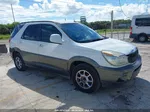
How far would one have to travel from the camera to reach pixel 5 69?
669 cm

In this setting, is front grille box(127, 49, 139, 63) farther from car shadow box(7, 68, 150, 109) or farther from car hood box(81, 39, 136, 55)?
car shadow box(7, 68, 150, 109)

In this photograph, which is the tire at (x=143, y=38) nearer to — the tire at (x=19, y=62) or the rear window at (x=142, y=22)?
the rear window at (x=142, y=22)

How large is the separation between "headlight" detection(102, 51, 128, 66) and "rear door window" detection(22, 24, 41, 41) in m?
2.27

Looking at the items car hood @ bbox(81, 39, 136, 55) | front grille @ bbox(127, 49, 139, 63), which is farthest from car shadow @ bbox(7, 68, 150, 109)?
car hood @ bbox(81, 39, 136, 55)

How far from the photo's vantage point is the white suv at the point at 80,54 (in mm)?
3664

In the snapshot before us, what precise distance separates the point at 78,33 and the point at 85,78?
1.28 metres

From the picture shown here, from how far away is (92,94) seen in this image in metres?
4.04

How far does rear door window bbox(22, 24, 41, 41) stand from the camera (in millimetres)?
5082

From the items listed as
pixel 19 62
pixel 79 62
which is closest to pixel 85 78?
pixel 79 62

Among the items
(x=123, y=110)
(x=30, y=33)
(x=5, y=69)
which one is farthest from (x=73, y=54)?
(x=5, y=69)

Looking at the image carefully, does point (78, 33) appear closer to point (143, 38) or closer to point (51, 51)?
point (51, 51)

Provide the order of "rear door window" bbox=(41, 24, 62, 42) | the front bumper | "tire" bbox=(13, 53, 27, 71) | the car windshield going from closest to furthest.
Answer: the front bumper
the car windshield
"rear door window" bbox=(41, 24, 62, 42)
"tire" bbox=(13, 53, 27, 71)

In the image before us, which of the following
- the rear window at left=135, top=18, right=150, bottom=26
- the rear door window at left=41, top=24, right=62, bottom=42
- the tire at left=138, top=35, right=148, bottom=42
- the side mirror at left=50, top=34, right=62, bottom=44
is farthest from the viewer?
the tire at left=138, top=35, right=148, bottom=42

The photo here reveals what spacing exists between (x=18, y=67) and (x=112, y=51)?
3.92 meters
